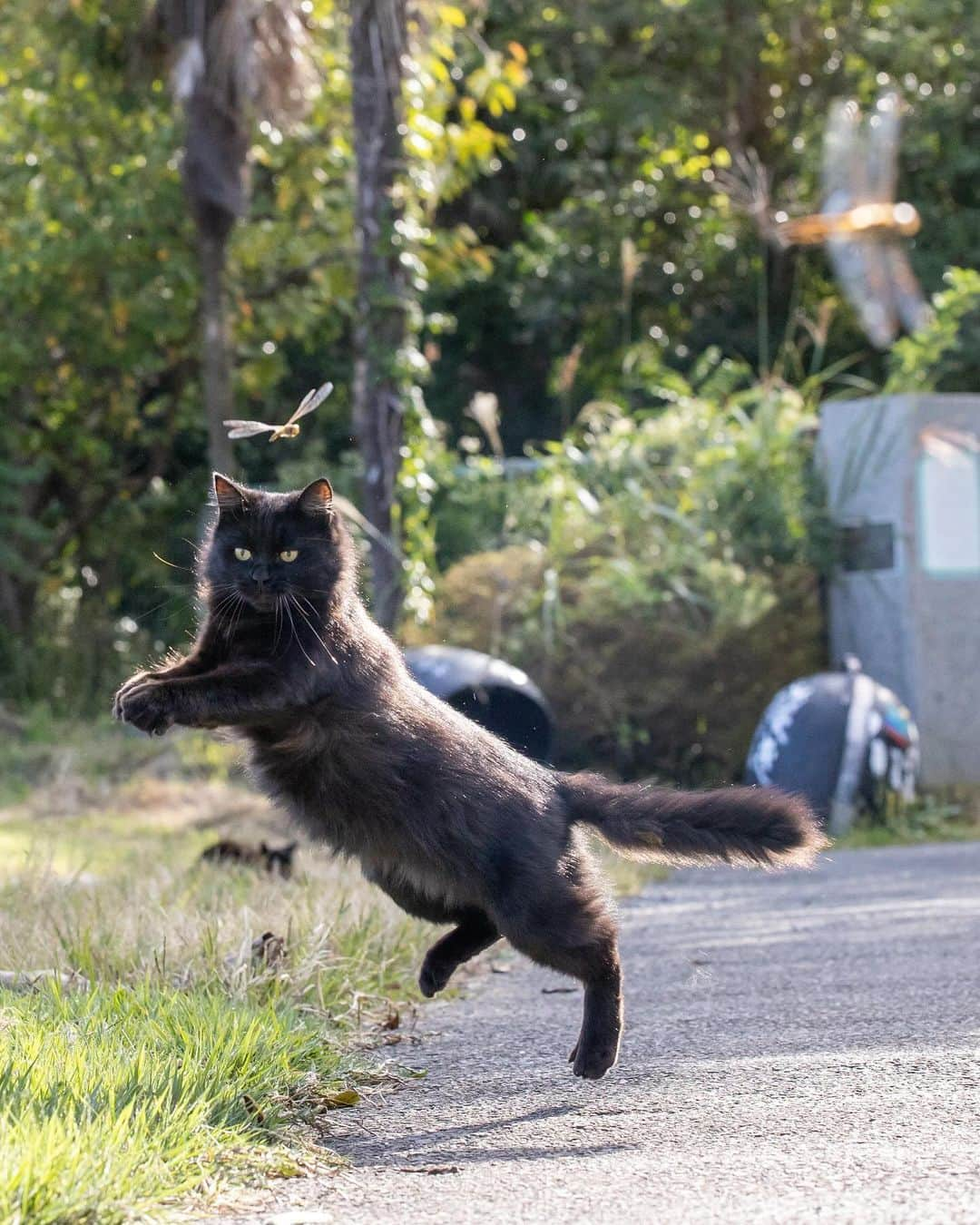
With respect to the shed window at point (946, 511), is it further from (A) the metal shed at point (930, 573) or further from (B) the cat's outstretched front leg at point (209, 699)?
(B) the cat's outstretched front leg at point (209, 699)

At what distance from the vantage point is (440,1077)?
12.4 feet

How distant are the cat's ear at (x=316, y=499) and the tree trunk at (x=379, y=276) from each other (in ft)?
20.0

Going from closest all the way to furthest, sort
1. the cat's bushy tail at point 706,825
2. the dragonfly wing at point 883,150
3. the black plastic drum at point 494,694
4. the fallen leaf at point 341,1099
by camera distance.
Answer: the fallen leaf at point 341,1099, the cat's bushy tail at point 706,825, the black plastic drum at point 494,694, the dragonfly wing at point 883,150

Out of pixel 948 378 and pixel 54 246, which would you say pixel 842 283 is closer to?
pixel 948 378

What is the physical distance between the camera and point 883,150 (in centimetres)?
1538

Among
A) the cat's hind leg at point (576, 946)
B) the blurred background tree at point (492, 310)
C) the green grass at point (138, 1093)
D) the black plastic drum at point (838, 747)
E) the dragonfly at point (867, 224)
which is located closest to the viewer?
the green grass at point (138, 1093)

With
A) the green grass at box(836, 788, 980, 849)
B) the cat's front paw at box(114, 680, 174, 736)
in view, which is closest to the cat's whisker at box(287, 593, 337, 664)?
the cat's front paw at box(114, 680, 174, 736)

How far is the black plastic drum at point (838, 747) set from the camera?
862 cm

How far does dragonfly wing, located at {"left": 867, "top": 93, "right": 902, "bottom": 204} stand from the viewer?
15.1m

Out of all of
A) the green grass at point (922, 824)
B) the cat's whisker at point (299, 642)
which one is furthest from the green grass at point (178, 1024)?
the green grass at point (922, 824)

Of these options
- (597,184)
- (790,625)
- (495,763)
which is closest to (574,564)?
(790,625)

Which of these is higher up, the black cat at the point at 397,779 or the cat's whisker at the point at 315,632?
the cat's whisker at the point at 315,632

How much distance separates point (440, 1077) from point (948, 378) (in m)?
14.3

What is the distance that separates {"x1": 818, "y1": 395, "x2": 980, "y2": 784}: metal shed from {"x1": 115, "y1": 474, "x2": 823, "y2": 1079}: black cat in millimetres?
6023
